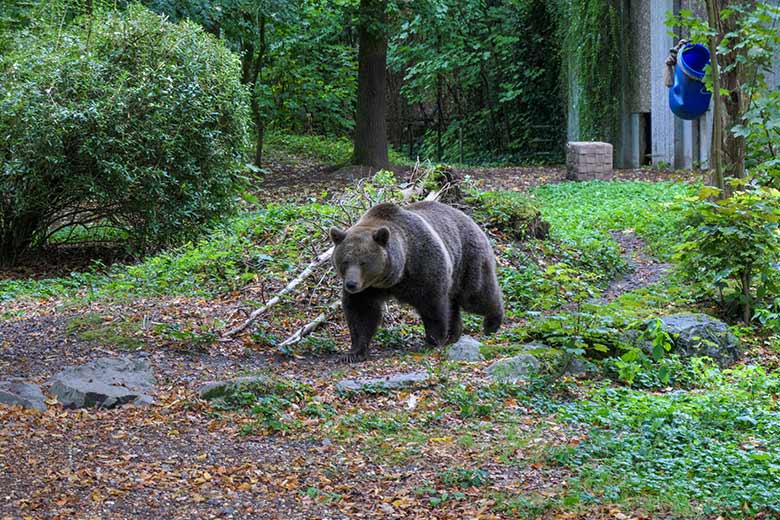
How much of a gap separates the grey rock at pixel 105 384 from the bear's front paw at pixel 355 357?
154cm

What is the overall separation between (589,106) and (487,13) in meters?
6.70

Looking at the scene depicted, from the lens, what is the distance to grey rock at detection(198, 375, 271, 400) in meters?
6.22

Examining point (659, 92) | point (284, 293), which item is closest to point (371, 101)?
point (659, 92)

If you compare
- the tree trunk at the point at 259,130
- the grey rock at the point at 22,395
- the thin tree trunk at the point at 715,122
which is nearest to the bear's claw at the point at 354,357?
the grey rock at the point at 22,395

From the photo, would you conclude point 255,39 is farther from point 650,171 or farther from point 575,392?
point 575,392

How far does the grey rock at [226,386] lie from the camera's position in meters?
6.22

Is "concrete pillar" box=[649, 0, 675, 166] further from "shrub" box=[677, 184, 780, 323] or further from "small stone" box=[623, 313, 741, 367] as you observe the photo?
"small stone" box=[623, 313, 741, 367]

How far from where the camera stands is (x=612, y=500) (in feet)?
15.2

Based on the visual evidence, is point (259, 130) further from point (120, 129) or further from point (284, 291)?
point (284, 291)

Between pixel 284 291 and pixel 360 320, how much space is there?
1393 mm

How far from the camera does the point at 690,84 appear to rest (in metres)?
13.2

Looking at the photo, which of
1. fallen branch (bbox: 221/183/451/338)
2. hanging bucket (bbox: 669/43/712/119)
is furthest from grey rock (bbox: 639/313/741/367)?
hanging bucket (bbox: 669/43/712/119)

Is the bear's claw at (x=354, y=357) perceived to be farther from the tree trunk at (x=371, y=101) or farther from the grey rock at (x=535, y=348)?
the tree trunk at (x=371, y=101)

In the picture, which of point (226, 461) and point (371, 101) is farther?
point (371, 101)
